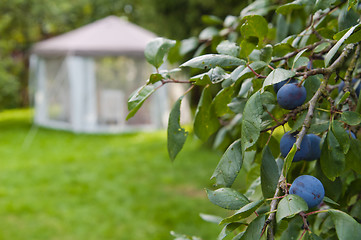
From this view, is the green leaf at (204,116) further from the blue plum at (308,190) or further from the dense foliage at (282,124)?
the blue plum at (308,190)

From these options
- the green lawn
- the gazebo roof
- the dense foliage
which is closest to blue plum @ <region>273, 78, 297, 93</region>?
the dense foliage

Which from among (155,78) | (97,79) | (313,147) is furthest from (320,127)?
(97,79)

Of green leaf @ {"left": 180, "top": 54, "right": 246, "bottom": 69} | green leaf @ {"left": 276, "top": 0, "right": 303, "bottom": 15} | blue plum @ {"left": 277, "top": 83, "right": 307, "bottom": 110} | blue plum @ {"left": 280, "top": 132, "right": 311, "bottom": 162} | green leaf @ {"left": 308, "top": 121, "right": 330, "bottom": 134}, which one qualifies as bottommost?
blue plum @ {"left": 280, "top": 132, "right": 311, "bottom": 162}

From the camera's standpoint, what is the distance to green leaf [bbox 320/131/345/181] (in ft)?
2.00

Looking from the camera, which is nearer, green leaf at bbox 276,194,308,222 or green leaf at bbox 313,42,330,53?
green leaf at bbox 276,194,308,222

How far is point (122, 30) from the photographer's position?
9.36m

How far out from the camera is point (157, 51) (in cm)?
74

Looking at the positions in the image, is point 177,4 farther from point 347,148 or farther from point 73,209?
point 347,148

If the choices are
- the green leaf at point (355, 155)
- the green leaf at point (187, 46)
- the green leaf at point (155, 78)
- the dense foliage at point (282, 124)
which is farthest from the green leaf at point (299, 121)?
the green leaf at point (187, 46)

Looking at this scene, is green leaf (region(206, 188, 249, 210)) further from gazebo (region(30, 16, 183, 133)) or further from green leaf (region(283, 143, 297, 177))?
gazebo (region(30, 16, 183, 133))

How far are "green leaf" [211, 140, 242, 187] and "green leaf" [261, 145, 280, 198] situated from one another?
36 mm

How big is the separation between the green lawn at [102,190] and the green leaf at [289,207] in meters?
2.95

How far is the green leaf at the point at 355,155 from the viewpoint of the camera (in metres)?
0.63

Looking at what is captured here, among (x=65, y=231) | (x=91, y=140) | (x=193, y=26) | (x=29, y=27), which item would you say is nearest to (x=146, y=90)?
(x=65, y=231)
